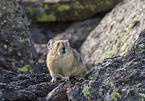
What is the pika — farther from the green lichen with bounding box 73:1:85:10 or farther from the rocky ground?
the green lichen with bounding box 73:1:85:10

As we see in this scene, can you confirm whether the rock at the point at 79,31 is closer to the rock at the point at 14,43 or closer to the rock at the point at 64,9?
the rock at the point at 64,9

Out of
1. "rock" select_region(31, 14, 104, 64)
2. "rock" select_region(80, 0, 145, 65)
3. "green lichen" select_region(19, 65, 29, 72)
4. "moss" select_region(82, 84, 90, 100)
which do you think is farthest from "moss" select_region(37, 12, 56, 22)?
"moss" select_region(82, 84, 90, 100)

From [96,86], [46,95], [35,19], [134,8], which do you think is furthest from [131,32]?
[35,19]

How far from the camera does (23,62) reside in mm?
6184

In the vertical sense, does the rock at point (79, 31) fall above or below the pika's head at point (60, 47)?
above

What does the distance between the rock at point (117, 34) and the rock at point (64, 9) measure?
1.27 m

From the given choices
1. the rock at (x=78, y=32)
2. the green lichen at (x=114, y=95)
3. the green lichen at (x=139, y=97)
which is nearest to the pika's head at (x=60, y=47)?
the green lichen at (x=114, y=95)

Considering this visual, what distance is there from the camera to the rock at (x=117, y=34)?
6.13 meters

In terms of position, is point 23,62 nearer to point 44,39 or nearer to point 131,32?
point 131,32

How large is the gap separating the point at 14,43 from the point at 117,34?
3.83m

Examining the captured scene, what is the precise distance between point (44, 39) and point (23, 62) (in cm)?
521

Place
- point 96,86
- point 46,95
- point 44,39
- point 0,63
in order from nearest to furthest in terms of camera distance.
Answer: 1. point 96,86
2. point 46,95
3. point 0,63
4. point 44,39

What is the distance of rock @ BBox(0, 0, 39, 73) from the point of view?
600cm

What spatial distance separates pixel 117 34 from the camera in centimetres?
707
